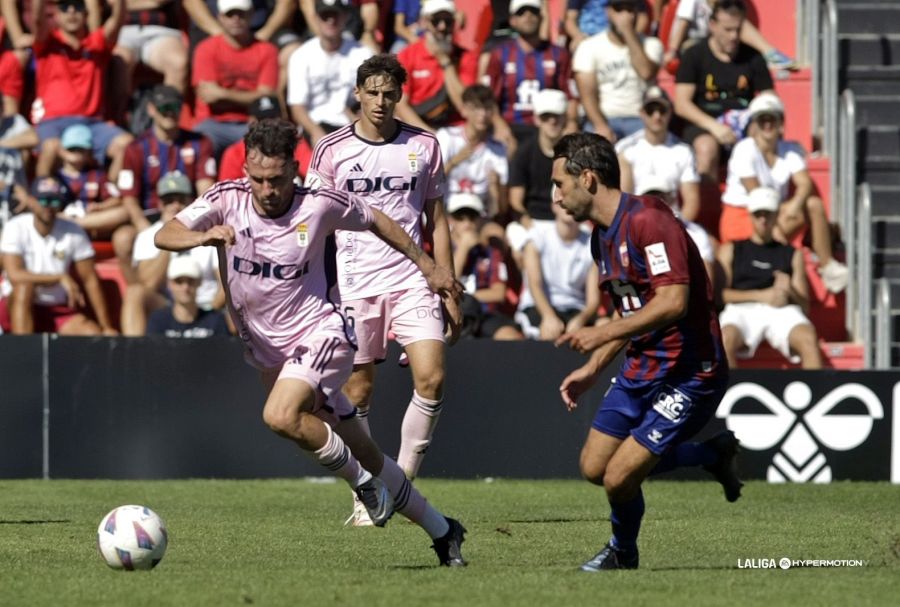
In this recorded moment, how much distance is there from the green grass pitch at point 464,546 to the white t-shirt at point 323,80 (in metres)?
4.21

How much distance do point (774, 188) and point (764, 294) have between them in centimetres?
141

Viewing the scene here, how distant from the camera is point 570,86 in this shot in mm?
16281

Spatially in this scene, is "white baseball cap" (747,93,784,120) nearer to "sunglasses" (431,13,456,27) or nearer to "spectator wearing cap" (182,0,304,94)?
"sunglasses" (431,13,456,27)

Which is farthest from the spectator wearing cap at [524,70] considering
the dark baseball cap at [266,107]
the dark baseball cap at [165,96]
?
the dark baseball cap at [165,96]

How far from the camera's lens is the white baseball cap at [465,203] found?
14500mm

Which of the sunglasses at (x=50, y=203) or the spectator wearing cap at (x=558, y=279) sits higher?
the sunglasses at (x=50, y=203)

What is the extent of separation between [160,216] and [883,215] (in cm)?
712

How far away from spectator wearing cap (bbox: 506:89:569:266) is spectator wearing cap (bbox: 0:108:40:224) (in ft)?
15.2

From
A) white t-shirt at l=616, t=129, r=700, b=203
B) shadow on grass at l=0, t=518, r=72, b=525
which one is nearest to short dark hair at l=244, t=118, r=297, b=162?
shadow on grass at l=0, t=518, r=72, b=525

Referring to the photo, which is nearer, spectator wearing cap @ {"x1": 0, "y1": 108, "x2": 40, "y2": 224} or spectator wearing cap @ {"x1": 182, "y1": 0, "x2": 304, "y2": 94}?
spectator wearing cap @ {"x1": 0, "y1": 108, "x2": 40, "y2": 224}

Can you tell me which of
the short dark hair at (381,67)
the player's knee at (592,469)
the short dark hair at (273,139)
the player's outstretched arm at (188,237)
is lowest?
the player's knee at (592,469)

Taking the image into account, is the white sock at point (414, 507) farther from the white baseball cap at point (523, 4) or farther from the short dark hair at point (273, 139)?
the white baseball cap at point (523, 4)

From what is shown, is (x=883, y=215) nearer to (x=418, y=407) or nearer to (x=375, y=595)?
(x=418, y=407)

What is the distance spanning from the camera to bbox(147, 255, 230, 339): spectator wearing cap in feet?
45.4
